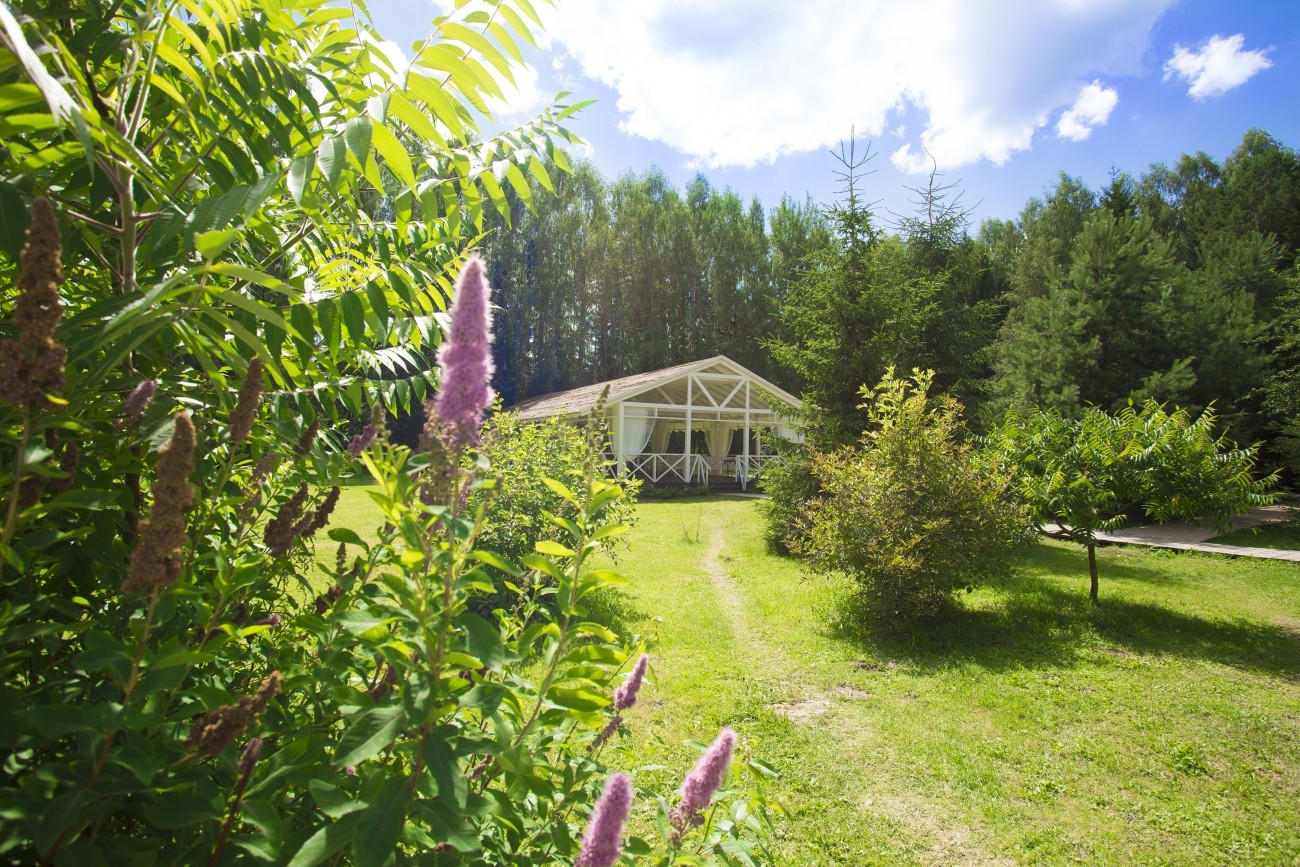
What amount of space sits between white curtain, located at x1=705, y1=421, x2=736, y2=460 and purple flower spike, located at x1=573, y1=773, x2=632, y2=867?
977 inches

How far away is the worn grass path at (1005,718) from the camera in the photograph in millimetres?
3551

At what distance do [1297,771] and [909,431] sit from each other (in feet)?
12.8

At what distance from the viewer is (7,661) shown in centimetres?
107

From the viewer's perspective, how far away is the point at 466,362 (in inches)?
40.3

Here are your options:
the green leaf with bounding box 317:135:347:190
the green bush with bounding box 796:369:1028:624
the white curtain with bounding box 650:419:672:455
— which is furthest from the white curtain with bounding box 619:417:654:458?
the green leaf with bounding box 317:135:347:190

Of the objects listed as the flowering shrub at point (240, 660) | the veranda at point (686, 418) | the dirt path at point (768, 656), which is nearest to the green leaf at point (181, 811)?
the flowering shrub at point (240, 660)

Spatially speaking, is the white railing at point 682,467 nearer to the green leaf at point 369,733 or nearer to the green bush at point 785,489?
the green bush at point 785,489

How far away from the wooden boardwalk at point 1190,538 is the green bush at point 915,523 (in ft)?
11.8

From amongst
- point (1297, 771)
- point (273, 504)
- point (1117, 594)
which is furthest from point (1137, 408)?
point (273, 504)

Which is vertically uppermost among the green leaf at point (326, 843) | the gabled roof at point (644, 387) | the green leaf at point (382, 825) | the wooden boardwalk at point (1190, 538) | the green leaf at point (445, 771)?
the gabled roof at point (644, 387)

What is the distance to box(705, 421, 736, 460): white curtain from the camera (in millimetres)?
26062

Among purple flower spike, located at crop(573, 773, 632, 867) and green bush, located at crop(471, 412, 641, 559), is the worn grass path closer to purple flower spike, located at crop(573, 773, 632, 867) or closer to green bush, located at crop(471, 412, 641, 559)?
purple flower spike, located at crop(573, 773, 632, 867)

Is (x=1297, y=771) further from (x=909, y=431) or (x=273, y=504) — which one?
(x=273, y=504)

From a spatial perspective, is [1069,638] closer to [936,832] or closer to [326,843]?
[936,832]
